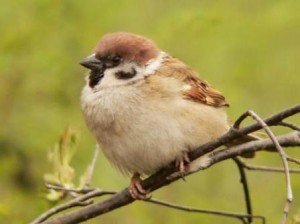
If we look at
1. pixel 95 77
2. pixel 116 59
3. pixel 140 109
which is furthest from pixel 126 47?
pixel 140 109

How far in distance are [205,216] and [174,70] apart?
1.13 m

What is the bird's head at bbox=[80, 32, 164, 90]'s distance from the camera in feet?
15.7

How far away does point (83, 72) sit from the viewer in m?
6.10

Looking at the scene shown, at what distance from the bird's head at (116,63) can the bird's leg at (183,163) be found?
1.35 ft

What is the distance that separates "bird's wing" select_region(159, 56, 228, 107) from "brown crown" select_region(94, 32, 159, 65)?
0.10 metres

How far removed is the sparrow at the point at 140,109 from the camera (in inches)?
181

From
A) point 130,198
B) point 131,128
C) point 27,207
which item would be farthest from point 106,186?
point 130,198

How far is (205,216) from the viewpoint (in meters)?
5.76

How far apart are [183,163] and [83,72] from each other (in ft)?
5.52

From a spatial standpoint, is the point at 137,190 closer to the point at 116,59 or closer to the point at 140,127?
the point at 140,127

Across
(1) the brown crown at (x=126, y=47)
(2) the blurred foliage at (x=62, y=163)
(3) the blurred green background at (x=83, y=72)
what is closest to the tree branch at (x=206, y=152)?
(2) the blurred foliage at (x=62, y=163)

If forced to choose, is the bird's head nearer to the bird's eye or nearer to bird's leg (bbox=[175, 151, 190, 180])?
the bird's eye

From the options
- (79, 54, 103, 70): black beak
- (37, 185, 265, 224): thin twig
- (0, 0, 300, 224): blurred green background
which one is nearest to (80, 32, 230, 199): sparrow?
(79, 54, 103, 70): black beak

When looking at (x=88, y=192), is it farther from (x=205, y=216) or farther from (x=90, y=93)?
(x=205, y=216)
